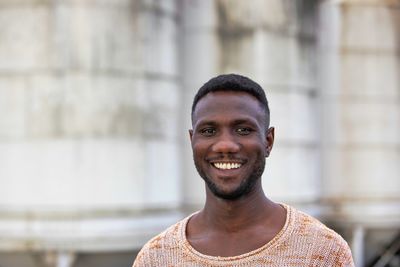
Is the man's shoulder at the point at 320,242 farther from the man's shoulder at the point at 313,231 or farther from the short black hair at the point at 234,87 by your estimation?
the short black hair at the point at 234,87

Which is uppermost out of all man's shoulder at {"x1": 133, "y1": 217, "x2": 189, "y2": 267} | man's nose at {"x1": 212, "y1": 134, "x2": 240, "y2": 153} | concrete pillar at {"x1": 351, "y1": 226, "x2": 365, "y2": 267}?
man's nose at {"x1": 212, "y1": 134, "x2": 240, "y2": 153}

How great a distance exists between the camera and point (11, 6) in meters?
6.90

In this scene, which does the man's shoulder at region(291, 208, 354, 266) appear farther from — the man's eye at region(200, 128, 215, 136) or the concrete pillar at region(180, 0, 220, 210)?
the concrete pillar at region(180, 0, 220, 210)

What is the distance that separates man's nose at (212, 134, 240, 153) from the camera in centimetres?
202

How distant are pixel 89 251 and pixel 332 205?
151 inches

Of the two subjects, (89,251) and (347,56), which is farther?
(347,56)

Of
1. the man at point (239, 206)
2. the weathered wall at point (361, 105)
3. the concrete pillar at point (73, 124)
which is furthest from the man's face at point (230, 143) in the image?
the weathered wall at point (361, 105)

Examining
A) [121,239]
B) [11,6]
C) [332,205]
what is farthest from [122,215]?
[332,205]

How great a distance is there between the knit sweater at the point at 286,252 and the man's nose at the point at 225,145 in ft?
0.94

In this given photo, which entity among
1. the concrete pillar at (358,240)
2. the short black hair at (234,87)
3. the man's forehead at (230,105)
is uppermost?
the short black hair at (234,87)

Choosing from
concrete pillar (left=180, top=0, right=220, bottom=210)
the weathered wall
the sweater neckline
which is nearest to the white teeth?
the sweater neckline

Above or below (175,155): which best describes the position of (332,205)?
below

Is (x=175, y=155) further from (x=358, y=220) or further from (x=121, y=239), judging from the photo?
(x=358, y=220)

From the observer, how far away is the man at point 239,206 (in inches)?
79.7
